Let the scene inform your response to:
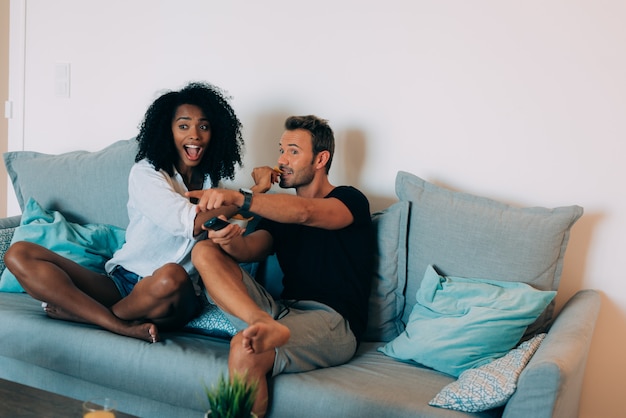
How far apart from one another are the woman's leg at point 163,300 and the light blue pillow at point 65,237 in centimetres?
41

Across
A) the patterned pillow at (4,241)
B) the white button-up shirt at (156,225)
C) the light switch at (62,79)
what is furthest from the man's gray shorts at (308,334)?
the light switch at (62,79)

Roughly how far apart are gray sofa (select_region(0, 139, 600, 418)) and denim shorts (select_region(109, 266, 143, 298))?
222 millimetres

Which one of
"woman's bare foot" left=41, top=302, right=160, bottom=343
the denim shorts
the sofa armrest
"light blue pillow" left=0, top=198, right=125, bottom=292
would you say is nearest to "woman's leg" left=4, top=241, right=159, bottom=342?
"woman's bare foot" left=41, top=302, right=160, bottom=343

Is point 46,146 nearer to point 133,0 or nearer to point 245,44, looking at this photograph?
point 133,0

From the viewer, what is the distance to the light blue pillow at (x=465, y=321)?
2043 mm

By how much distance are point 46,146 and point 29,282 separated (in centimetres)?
135

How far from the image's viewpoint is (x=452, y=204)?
2324mm

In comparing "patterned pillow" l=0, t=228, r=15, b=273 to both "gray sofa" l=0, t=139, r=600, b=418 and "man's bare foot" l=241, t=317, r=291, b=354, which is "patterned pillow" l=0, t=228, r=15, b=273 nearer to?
"gray sofa" l=0, t=139, r=600, b=418

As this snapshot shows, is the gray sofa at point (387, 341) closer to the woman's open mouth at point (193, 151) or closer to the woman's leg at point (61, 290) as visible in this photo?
the woman's leg at point (61, 290)

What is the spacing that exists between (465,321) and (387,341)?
40 centimetres

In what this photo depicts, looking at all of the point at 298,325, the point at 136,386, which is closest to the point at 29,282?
the point at 136,386

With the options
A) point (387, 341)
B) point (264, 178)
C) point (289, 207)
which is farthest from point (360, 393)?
point (264, 178)

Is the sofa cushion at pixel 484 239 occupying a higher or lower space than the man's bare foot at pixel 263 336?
higher

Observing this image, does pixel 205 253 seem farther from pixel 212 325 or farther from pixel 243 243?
pixel 212 325
